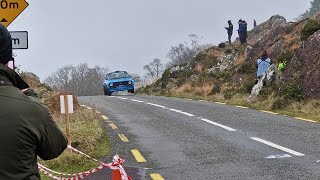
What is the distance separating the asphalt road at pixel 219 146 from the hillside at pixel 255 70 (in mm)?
2385

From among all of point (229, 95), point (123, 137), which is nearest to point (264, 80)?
point (229, 95)

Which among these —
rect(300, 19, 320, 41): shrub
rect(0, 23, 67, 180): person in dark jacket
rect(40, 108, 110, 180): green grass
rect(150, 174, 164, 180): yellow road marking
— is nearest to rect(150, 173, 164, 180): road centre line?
rect(150, 174, 164, 180): yellow road marking

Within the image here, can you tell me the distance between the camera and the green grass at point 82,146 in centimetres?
842

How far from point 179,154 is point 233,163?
4.53ft

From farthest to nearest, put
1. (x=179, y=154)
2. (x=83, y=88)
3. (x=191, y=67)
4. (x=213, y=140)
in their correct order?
(x=83, y=88) → (x=191, y=67) → (x=213, y=140) → (x=179, y=154)

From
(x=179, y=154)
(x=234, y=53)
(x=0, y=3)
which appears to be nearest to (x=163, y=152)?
(x=179, y=154)

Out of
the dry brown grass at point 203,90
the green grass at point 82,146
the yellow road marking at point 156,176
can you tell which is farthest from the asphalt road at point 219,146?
the dry brown grass at point 203,90

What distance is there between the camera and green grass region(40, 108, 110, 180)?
842cm

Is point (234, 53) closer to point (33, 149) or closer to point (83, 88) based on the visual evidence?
point (33, 149)

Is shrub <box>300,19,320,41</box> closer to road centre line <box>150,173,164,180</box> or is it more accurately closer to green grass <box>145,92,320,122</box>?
green grass <box>145,92,320,122</box>

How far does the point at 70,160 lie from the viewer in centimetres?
848

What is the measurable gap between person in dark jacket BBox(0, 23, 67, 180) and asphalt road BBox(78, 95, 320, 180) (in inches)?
203

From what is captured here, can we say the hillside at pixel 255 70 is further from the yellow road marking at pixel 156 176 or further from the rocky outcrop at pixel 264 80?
the yellow road marking at pixel 156 176

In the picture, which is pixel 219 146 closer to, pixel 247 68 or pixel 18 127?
pixel 18 127
